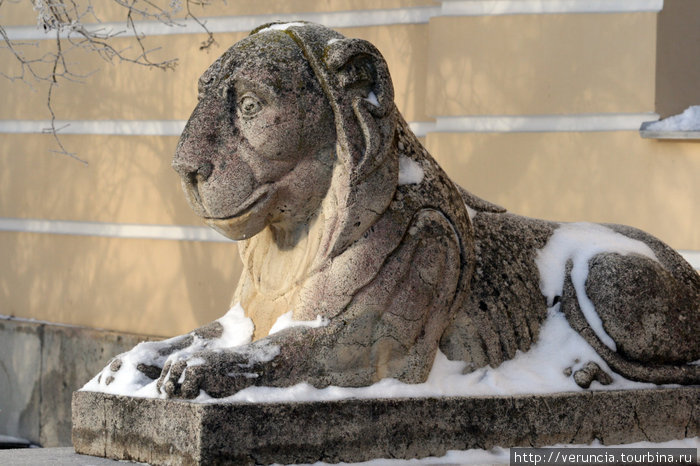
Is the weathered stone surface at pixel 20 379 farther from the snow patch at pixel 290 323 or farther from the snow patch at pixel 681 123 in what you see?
the snow patch at pixel 290 323

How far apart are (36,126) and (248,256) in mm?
4982

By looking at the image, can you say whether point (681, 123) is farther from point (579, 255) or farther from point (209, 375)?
point (209, 375)

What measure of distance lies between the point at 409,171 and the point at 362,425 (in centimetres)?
98

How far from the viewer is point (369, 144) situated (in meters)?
4.41

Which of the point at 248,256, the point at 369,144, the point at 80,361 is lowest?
the point at 80,361

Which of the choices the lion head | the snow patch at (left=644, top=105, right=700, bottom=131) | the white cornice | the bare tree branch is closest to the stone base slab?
the lion head

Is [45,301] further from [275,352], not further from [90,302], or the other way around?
[275,352]

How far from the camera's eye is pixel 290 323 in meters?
4.35

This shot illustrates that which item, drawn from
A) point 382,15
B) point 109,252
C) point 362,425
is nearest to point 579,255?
point 362,425

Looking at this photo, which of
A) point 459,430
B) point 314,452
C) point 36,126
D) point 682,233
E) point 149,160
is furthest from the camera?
point 36,126

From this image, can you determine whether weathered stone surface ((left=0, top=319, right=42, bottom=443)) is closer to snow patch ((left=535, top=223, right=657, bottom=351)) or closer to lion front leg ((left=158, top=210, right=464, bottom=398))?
snow patch ((left=535, top=223, right=657, bottom=351))

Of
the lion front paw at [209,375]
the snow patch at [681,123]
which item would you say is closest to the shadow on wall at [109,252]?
the snow patch at [681,123]

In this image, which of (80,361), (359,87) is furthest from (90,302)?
(359,87)

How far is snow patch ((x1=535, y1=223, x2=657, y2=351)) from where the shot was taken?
498 cm
